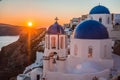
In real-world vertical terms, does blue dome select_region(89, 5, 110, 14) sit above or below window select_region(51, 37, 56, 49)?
above

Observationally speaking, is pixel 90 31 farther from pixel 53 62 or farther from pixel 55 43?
pixel 53 62

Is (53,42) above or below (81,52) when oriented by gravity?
above

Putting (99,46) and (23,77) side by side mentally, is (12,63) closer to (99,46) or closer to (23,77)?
(23,77)

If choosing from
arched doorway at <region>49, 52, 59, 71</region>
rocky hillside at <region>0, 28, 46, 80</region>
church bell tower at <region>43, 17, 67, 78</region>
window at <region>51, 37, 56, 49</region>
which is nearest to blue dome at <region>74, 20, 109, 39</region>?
church bell tower at <region>43, 17, 67, 78</region>

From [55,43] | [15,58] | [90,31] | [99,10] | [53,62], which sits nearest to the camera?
[53,62]

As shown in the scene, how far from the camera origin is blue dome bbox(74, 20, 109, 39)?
67.5 feet

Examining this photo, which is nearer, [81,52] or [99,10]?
[81,52]

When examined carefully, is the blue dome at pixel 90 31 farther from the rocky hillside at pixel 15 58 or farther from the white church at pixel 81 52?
the rocky hillside at pixel 15 58

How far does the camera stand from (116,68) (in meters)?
20.5

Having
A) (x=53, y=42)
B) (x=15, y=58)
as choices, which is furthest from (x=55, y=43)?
(x=15, y=58)

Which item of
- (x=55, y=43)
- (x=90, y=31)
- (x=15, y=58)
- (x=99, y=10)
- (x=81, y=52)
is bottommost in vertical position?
(x=15, y=58)

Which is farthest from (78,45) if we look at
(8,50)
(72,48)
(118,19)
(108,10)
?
(8,50)

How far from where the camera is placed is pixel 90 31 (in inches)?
811

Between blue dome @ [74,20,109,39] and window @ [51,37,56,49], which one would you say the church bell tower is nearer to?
window @ [51,37,56,49]
